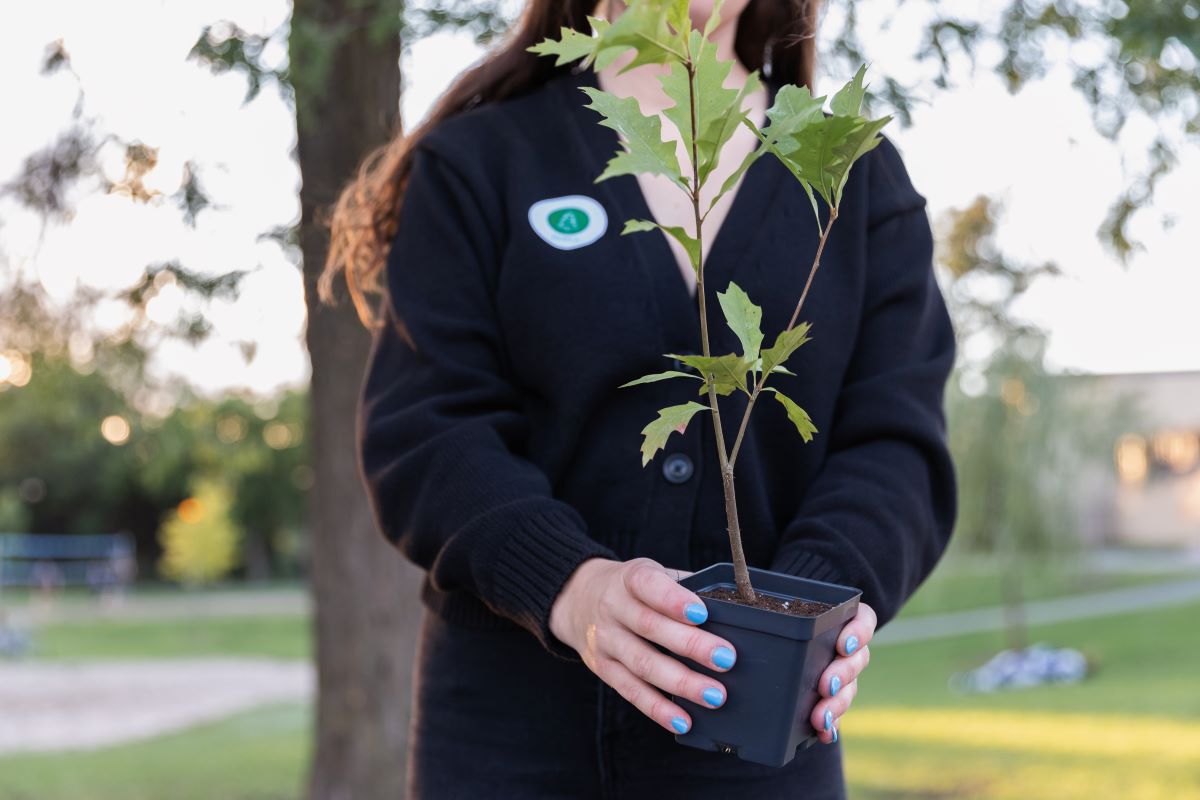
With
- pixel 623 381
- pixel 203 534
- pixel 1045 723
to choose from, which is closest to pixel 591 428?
pixel 623 381

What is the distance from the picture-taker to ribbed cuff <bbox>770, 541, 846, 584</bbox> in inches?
50.2

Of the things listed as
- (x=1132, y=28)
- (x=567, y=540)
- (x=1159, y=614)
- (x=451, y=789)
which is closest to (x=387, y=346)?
(x=567, y=540)

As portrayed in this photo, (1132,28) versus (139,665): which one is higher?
(1132,28)

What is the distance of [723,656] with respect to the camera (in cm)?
104

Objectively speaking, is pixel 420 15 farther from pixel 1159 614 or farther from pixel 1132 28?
pixel 1159 614

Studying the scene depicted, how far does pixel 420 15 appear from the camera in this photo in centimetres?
338

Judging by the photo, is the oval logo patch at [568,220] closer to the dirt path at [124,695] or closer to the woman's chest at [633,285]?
the woman's chest at [633,285]

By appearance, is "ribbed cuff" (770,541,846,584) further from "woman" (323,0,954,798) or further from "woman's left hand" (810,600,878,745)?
"woman's left hand" (810,600,878,745)

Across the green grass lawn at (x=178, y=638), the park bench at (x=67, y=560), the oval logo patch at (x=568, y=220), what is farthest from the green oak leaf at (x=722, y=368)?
the park bench at (x=67, y=560)

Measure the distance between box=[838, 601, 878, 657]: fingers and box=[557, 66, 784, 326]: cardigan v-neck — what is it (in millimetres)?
438

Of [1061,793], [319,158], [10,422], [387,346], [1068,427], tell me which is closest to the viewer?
[387,346]

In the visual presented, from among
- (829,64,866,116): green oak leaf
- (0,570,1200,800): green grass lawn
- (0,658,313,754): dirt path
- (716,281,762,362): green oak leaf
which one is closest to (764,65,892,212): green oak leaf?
(829,64,866,116): green oak leaf

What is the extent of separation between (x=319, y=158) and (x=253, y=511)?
2554 centimetres

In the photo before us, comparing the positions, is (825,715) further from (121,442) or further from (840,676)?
(121,442)
